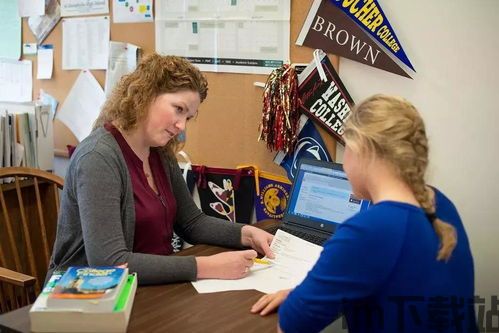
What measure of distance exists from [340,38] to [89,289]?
3.77 ft

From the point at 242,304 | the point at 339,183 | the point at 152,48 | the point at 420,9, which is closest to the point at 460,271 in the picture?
the point at 242,304

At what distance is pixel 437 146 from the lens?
1.68m

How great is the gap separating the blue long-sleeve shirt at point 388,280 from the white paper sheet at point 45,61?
6.57 ft

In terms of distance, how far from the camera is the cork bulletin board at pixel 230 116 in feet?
6.10

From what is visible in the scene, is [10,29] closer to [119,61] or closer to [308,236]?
[119,61]

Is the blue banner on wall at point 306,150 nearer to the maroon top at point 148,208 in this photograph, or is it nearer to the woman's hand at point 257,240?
the woman's hand at point 257,240

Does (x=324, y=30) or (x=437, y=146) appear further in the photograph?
(x=324, y=30)

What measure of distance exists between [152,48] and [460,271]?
5.35 feet

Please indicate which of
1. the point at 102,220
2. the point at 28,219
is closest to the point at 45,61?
the point at 28,219

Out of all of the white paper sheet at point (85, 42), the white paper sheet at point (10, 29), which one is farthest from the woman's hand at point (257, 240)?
the white paper sheet at point (10, 29)

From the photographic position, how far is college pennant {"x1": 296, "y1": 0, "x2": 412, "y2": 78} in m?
1.71

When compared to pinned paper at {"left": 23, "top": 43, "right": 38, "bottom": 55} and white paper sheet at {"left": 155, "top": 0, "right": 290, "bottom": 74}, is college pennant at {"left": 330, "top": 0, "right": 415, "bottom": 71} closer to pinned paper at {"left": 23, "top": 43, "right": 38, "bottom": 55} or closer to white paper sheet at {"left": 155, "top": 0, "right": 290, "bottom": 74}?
white paper sheet at {"left": 155, "top": 0, "right": 290, "bottom": 74}

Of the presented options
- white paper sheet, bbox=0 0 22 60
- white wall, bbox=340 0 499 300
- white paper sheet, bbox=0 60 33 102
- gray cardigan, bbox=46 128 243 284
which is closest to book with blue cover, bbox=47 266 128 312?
gray cardigan, bbox=46 128 243 284

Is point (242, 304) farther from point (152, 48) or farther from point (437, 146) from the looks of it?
point (152, 48)
